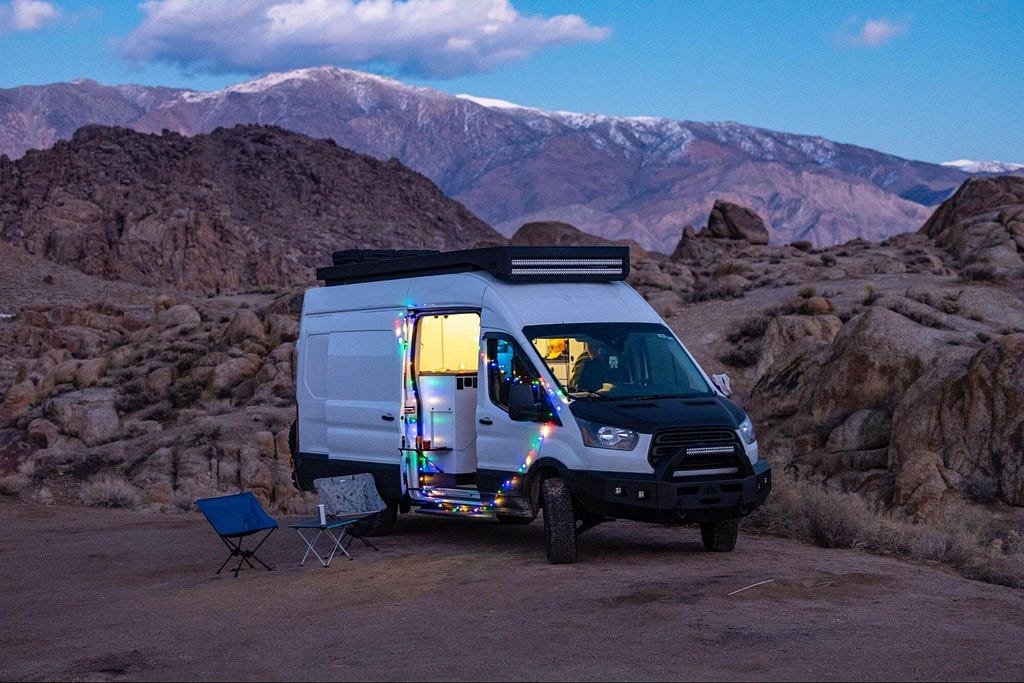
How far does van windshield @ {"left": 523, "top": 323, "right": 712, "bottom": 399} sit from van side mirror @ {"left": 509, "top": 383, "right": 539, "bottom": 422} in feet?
1.04

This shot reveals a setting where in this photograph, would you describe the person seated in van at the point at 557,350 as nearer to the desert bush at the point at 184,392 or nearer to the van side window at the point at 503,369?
the van side window at the point at 503,369

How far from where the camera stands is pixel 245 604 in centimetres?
994

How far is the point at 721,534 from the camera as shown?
11.5m

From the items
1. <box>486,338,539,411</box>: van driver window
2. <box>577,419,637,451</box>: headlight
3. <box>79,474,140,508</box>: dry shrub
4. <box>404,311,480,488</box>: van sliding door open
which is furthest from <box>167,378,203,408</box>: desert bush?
<box>577,419,637,451</box>: headlight

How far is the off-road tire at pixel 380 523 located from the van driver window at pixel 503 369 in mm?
2524

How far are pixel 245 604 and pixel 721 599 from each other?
154 inches

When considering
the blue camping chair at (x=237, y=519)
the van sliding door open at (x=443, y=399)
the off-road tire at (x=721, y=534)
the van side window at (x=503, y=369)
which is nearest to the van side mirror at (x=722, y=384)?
the off-road tire at (x=721, y=534)

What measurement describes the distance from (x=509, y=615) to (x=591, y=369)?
10.3 feet

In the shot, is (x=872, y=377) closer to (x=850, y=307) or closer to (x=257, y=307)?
(x=850, y=307)

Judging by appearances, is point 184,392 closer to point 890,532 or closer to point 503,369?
point 503,369

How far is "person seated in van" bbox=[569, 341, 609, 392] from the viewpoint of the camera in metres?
11.2

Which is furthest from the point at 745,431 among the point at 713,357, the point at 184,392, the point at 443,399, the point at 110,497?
the point at 184,392

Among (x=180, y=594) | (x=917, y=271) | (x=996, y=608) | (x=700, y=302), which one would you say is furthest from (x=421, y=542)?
(x=917, y=271)

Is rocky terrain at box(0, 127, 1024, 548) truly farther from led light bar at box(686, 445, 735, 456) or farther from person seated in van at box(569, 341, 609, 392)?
person seated in van at box(569, 341, 609, 392)
